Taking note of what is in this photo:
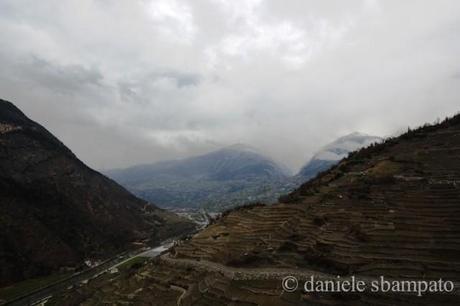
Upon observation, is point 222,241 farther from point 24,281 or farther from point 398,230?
point 24,281

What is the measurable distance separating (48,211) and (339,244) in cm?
12144

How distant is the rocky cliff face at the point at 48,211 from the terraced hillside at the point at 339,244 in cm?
5492

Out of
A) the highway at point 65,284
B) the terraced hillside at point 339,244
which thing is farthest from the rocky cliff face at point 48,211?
the terraced hillside at point 339,244

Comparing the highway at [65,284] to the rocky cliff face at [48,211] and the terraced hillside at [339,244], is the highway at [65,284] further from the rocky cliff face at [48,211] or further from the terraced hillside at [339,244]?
the terraced hillside at [339,244]

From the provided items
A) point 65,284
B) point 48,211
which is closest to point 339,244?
point 65,284

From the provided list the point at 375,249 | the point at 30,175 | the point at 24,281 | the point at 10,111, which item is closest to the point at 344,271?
the point at 375,249

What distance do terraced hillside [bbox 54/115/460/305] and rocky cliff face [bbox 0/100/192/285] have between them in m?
54.9

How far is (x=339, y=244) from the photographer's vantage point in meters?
41.9

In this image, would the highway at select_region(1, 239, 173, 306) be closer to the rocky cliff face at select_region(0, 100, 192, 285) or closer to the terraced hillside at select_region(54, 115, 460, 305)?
the rocky cliff face at select_region(0, 100, 192, 285)

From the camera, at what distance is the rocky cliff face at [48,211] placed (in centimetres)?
11375

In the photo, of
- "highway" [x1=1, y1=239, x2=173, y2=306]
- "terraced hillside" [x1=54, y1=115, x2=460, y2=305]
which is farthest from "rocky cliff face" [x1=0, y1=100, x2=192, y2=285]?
"terraced hillside" [x1=54, y1=115, x2=460, y2=305]

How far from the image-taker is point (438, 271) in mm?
32000

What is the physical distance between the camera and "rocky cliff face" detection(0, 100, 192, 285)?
114 meters

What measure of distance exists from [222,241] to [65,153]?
14675 cm
